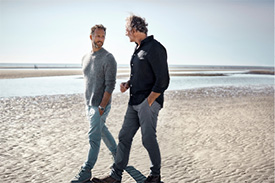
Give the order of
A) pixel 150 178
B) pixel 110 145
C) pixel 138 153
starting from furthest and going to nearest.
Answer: pixel 138 153, pixel 110 145, pixel 150 178

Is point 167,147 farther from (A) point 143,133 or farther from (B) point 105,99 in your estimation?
(B) point 105,99

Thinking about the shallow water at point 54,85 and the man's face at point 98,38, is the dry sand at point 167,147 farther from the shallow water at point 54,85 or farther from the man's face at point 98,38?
the shallow water at point 54,85

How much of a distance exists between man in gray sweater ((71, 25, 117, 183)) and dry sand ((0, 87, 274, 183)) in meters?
0.59

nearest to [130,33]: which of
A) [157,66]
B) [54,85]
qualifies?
[157,66]

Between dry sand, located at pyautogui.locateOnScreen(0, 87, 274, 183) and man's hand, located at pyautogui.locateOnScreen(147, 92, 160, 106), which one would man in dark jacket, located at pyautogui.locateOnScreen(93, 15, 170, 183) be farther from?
dry sand, located at pyautogui.locateOnScreen(0, 87, 274, 183)

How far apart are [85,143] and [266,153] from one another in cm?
384

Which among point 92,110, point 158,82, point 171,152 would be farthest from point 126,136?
point 171,152

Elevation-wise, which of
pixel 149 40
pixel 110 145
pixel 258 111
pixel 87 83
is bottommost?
pixel 258 111

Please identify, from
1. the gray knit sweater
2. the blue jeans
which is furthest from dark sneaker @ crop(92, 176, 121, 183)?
the gray knit sweater

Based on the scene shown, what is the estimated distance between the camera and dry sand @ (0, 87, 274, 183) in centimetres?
449

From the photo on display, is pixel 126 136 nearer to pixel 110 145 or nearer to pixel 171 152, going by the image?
pixel 110 145

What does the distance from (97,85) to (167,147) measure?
275cm

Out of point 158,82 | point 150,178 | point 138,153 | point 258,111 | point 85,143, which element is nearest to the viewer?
point 158,82

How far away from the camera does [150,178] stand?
385 cm
